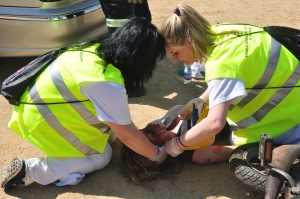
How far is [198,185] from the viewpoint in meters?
3.14

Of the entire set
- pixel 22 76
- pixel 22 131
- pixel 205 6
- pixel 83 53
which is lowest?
pixel 205 6

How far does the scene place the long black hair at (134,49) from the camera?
2.70 metres

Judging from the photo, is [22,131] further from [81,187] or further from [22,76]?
[81,187]

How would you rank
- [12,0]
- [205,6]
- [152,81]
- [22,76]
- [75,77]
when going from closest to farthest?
[75,77] < [22,76] < [12,0] < [152,81] < [205,6]

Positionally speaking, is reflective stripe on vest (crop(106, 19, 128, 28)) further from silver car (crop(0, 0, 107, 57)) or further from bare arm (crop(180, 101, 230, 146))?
bare arm (crop(180, 101, 230, 146))

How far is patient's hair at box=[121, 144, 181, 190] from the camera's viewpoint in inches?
125

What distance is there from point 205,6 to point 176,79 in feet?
9.59

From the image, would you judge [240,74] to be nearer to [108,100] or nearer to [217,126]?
[217,126]

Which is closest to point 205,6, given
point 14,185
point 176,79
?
point 176,79

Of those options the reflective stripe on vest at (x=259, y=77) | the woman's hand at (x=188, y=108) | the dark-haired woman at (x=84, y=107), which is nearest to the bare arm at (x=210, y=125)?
the reflective stripe on vest at (x=259, y=77)

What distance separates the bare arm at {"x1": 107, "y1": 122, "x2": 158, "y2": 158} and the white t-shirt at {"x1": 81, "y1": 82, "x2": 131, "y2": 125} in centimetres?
5

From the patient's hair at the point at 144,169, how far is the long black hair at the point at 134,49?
2.15 feet

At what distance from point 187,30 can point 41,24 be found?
6.59 ft

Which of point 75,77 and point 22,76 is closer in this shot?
point 75,77
